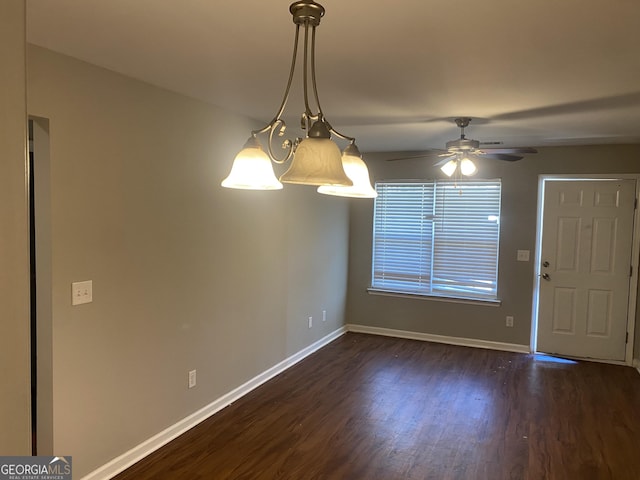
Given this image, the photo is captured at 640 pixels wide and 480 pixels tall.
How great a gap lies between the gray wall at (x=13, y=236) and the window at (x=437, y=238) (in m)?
5.26

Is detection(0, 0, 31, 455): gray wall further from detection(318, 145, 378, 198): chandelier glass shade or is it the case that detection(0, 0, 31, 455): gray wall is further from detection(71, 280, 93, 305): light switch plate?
detection(71, 280, 93, 305): light switch plate

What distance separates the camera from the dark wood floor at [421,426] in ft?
9.32

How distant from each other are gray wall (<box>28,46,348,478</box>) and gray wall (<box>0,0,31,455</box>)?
188 centimetres

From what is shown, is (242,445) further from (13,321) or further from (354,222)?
(354,222)

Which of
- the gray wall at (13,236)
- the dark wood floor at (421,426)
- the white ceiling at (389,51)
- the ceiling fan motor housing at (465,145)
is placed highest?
the white ceiling at (389,51)

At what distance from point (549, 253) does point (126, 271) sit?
4.47m

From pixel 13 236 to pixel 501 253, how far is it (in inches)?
211

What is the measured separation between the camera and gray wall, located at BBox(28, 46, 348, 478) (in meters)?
Result: 2.36

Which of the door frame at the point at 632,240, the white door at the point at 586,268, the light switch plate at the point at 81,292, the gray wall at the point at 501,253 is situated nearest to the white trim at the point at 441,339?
the gray wall at the point at 501,253

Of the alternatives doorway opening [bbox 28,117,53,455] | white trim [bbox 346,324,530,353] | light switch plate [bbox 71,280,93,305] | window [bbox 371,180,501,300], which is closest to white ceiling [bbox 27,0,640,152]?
doorway opening [bbox 28,117,53,455]

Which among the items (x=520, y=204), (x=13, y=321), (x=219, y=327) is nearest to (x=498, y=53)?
(x=13, y=321)

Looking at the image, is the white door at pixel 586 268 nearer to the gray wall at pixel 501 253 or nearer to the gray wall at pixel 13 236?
the gray wall at pixel 501 253

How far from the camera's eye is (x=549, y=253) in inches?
203

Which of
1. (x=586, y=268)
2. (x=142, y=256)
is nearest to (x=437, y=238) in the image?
(x=586, y=268)
